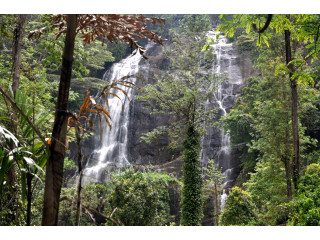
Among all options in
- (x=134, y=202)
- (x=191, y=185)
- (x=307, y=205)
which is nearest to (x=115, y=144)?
(x=191, y=185)

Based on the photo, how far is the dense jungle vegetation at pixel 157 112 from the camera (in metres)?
1.45

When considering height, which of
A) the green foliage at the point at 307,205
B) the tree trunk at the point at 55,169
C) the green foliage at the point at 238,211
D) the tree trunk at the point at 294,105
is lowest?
the green foliage at the point at 238,211

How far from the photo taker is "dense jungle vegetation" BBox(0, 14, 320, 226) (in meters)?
1.45

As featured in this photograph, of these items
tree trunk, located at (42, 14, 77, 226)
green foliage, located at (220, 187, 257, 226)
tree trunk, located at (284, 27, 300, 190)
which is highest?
tree trunk, located at (284, 27, 300, 190)

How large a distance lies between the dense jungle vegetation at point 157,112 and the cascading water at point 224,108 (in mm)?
303

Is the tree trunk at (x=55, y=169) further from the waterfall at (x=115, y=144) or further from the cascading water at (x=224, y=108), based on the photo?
the cascading water at (x=224, y=108)

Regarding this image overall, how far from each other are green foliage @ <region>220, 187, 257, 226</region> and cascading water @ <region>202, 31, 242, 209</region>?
2987 millimetres

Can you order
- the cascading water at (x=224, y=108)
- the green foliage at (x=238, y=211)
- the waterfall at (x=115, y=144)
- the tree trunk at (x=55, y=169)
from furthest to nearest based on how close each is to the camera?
1. the cascading water at (x=224, y=108)
2. the waterfall at (x=115, y=144)
3. the green foliage at (x=238, y=211)
4. the tree trunk at (x=55, y=169)

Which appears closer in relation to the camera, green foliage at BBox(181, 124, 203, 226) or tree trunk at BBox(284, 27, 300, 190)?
tree trunk at BBox(284, 27, 300, 190)

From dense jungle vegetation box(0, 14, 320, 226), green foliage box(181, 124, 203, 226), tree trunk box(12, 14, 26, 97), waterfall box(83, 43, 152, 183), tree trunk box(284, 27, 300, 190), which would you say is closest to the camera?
dense jungle vegetation box(0, 14, 320, 226)

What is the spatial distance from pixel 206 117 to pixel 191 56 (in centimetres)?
197

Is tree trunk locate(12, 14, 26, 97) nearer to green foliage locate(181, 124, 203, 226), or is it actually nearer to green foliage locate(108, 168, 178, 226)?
green foliage locate(108, 168, 178, 226)

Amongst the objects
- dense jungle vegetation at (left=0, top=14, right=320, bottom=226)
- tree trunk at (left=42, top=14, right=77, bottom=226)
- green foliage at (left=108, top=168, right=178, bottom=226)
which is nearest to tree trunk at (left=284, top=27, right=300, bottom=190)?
dense jungle vegetation at (left=0, top=14, right=320, bottom=226)

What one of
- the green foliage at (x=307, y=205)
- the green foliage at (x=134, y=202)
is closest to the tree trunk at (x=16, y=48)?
the green foliage at (x=134, y=202)
